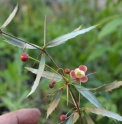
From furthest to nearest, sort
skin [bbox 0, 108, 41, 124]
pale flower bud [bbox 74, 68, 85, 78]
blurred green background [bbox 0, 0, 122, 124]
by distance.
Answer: blurred green background [bbox 0, 0, 122, 124] → skin [bbox 0, 108, 41, 124] → pale flower bud [bbox 74, 68, 85, 78]

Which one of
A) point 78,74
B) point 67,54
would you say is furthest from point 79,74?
point 67,54

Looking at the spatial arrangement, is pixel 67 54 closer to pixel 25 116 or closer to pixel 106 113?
pixel 25 116

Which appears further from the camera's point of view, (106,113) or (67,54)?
(67,54)

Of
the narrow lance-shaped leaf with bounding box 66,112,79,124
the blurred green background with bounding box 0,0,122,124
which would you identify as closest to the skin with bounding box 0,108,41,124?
the narrow lance-shaped leaf with bounding box 66,112,79,124

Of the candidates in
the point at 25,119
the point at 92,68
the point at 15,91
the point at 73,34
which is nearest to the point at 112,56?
the point at 92,68

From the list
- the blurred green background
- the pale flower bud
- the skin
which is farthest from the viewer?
the blurred green background

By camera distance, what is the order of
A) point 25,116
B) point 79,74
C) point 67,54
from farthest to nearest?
point 67,54 < point 25,116 < point 79,74

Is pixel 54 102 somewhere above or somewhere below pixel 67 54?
below

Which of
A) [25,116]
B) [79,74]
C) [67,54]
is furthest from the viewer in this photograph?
[67,54]

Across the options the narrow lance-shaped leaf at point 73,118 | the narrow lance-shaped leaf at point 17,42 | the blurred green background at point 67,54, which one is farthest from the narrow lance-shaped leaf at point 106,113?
the blurred green background at point 67,54

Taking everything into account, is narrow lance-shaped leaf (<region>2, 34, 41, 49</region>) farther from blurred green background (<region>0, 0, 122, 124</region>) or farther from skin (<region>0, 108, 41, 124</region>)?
blurred green background (<region>0, 0, 122, 124</region>)
